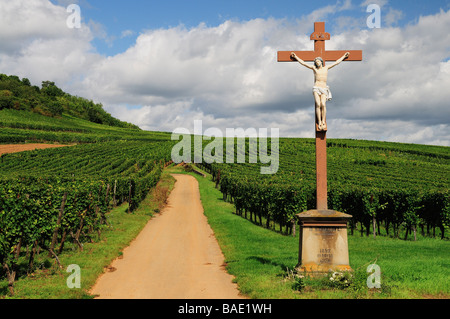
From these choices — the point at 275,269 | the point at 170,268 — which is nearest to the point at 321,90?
the point at 275,269

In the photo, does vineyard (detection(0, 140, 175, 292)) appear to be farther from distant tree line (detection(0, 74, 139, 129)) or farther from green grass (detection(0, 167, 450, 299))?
distant tree line (detection(0, 74, 139, 129))

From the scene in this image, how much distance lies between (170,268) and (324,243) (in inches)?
207

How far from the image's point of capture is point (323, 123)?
955cm

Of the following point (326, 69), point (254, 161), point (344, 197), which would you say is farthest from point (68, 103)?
point (326, 69)

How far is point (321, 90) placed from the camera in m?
9.44

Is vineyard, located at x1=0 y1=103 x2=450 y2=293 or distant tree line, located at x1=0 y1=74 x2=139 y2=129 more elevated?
distant tree line, located at x1=0 y1=74 x2=139 y2=129

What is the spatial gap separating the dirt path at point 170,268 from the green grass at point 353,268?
57 centimetres

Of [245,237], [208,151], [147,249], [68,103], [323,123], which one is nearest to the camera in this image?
[323,123]

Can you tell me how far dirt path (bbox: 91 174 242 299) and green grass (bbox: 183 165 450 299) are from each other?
57 cm

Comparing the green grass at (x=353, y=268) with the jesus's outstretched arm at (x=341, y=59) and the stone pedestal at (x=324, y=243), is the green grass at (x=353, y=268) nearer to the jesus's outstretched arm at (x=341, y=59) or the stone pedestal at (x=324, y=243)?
the stone pedestal at (x=324, y=243)

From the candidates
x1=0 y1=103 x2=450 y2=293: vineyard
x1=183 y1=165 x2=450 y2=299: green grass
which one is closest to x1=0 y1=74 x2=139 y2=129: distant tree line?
x1=0 y1=103 x2=450 y2=293: vineyard

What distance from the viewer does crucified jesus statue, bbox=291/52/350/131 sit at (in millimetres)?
9422
